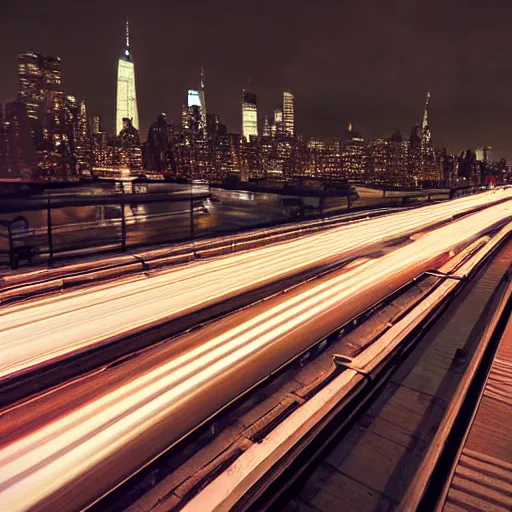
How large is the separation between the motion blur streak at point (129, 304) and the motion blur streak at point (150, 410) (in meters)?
1.12

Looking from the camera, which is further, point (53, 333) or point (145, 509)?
point (53, 333)

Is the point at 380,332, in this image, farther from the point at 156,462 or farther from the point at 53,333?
the point at 53,333

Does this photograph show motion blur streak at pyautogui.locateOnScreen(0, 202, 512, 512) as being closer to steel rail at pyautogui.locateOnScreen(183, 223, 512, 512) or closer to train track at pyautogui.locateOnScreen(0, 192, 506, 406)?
train track at pyautogui.locateOnScreen(0, 192, 506, 406)

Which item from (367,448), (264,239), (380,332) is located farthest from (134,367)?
(264,239)

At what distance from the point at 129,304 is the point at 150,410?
343 centimetres

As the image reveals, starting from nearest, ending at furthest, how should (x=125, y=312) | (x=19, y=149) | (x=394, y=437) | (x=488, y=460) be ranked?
1. (x=488, y=460)
2. (x=394, y=437)
3. (x=125, y=312)
4. (x=19, y=149)

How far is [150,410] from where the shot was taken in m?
4.41

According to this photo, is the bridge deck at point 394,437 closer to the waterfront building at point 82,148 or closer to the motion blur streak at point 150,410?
the motion blur streak at point 150,410

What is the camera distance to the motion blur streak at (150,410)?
3490 millimetres

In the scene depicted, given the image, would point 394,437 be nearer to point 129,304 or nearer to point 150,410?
point 150,410

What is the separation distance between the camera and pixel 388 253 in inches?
519

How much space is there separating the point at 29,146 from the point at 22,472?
612 feet

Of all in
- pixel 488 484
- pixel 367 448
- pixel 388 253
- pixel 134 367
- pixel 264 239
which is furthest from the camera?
pixel 264 239

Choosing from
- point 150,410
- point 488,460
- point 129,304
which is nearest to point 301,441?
point 150,410
